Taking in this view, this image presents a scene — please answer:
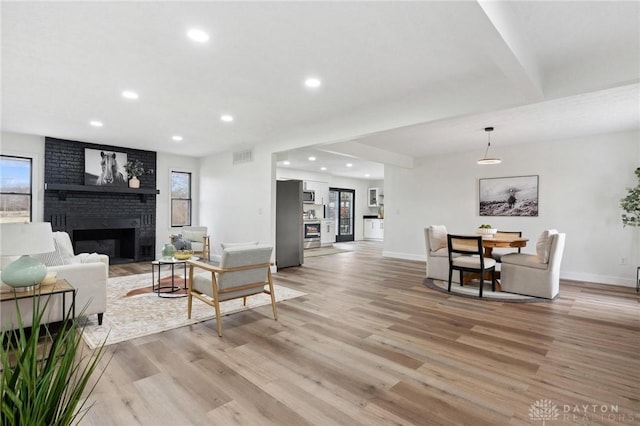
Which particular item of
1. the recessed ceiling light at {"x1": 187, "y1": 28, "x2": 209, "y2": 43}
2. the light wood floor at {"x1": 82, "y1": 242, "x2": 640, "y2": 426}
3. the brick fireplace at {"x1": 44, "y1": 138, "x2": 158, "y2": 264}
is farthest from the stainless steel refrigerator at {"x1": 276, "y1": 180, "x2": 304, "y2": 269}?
the recessed ceiling light at {"x1": 187, "y1": 28, "x2": 209, "y2": 43}

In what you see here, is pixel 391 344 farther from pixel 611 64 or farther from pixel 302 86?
pixel 611 64

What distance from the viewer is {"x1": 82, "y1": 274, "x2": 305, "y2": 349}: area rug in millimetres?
3178

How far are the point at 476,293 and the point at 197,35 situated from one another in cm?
471

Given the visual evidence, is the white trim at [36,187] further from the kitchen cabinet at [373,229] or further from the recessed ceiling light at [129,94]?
the kitchen cabinet at [373,229]

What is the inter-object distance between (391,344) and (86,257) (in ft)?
14.2

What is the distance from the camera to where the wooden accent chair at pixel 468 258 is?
4.70 m

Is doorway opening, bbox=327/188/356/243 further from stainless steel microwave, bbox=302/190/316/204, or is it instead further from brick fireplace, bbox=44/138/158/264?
brick fireplace, bbox=44/138/158/264

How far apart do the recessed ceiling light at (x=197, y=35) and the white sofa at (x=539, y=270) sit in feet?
16.0

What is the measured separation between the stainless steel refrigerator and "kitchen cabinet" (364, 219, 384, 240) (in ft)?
21.7

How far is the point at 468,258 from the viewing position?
4.95 metres

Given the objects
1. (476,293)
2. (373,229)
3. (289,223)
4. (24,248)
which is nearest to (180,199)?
(289,223)

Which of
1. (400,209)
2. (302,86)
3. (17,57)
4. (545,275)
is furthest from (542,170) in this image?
(17,57)

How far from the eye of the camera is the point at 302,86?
11.9 ft

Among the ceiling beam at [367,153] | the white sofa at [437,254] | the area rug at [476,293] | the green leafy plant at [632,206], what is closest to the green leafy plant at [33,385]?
the area rug at [476,293]
